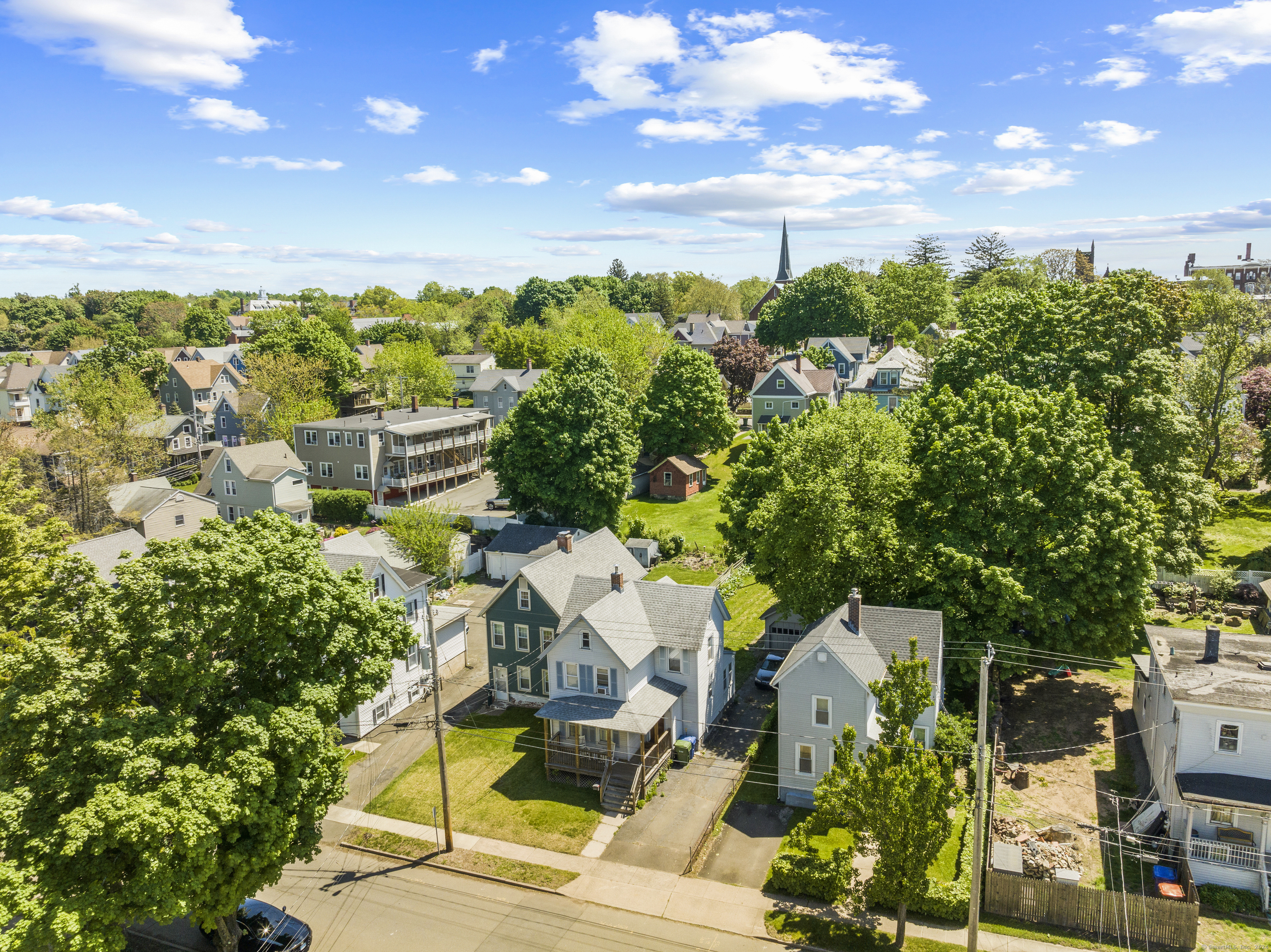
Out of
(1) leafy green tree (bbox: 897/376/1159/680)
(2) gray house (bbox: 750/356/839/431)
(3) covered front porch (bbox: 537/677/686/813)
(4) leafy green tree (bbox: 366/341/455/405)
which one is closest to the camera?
(3) covered front porch (bbox: 537/677/686/813)

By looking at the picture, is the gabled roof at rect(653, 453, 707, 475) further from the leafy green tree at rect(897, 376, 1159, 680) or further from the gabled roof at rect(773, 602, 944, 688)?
the gabled roof at rect(773, 602, 944, 688)

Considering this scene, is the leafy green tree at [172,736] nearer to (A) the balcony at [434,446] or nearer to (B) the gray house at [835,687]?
(B) the gray house at [835,687]

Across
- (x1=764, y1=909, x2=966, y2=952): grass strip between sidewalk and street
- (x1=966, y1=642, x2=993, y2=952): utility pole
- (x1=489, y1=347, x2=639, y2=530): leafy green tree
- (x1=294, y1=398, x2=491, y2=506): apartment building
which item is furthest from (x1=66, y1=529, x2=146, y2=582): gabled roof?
(x1=966, y1=642, x2=993, y2=952): utility pole

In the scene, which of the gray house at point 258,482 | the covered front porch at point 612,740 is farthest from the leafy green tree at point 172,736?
the gray house at point 258,482

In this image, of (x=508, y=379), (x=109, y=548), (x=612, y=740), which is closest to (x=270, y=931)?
(x=612, y=740)

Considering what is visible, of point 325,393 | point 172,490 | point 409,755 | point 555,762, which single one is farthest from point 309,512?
point 555,762

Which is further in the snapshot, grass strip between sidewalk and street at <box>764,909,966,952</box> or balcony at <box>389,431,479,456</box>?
balcony at <box>389,431,479,456</box>
